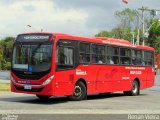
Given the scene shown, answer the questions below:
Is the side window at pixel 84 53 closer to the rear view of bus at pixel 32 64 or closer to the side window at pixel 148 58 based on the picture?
the rear view of bus at pixel 32 64

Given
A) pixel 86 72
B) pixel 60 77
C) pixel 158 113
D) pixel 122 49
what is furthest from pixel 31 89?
pixel 122 49

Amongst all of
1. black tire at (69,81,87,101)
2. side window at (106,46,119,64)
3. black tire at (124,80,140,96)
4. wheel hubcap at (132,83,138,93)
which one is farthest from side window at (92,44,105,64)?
wheel hubcap at (132,83,138,93)

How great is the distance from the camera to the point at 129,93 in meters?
26.7

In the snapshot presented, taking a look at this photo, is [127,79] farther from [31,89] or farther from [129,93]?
[31,89]

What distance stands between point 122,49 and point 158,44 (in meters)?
68.7

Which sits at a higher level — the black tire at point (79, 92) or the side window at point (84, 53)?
the side window at point (84, 53)

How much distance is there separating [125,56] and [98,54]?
10.6 ft

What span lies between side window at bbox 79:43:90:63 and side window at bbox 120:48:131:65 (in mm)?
3631

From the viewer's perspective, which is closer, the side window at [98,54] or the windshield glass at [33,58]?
the windshield glass at [33,58]

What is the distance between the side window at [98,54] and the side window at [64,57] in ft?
6.65

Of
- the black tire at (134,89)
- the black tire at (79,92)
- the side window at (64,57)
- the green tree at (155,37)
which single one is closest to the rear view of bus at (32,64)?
the side window at (64,57)

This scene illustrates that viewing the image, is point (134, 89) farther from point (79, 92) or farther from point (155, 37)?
point (155, 37)

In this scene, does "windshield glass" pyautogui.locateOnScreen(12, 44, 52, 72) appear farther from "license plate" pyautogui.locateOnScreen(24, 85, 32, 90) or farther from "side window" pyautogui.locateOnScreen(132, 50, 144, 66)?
"side window" pyautogui.locateOnScreen(132, 50, 144, 66)

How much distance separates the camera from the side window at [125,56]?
971 inches
